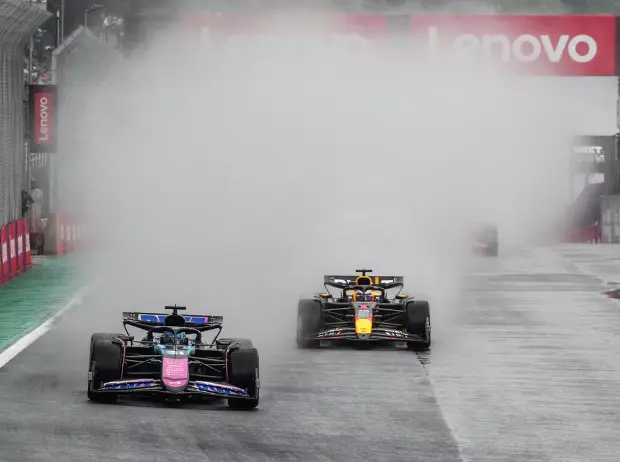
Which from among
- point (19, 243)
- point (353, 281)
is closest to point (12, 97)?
point (19, 243)

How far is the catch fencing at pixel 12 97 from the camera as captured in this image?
1222 inches

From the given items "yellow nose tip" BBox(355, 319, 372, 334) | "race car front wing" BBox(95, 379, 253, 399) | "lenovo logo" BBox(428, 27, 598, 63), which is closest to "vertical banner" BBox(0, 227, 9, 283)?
"yellow nose tip" BBox(355, 319, 372, 334)

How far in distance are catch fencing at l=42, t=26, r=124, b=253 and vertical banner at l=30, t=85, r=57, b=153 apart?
0.64ft

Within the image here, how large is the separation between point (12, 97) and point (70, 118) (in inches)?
818

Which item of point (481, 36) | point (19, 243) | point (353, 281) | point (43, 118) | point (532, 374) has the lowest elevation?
point (532, 374)

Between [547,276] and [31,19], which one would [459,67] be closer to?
[547,276]

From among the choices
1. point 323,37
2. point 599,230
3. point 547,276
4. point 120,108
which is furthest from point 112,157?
point 547,276

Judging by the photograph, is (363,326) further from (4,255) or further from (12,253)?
(12,253)

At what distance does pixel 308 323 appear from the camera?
19562mm

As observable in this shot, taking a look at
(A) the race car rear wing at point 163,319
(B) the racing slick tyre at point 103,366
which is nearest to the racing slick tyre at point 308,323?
(A) the race car rear wing at point 163,319

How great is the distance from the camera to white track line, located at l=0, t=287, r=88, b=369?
1847 centimetres

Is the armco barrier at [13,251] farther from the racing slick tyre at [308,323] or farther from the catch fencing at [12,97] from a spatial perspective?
the racing slick tyre at [308,323]

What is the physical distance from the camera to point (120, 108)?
5509cm

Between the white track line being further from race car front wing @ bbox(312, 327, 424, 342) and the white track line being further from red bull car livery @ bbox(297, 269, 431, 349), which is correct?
race car front wing @ bbox(312, 327, 424, 342)
